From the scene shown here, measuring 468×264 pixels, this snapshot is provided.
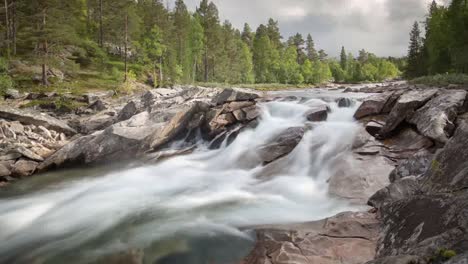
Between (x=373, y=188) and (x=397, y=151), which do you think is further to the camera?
(x=397, y=151)

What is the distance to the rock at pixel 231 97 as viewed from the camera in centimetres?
1912

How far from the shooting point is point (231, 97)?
19172 millimetres

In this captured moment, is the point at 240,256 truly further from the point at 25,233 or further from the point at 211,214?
the point at 25,233

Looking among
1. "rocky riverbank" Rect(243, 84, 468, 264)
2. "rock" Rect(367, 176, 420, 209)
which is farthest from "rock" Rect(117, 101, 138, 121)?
"rock" Rect(367, 176, 420, 209)

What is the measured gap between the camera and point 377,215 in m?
7.53

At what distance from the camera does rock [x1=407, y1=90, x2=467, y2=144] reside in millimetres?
10414

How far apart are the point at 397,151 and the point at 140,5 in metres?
56.4

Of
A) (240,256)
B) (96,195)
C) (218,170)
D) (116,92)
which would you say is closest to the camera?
(240,256)

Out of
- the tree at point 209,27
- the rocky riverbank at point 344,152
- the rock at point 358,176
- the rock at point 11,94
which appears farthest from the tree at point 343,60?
the rock at point 358,176

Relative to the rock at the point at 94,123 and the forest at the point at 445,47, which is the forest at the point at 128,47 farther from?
the forest at the point at 445,47

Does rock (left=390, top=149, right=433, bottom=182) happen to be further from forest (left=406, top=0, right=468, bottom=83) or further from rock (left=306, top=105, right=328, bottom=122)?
forest (left=406, top=0, right=468, bottom=83)

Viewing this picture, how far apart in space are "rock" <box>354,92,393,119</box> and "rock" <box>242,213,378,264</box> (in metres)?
8.26

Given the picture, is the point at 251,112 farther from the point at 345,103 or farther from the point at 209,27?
the point at 209,27

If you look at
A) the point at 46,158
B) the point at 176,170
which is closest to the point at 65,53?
the point at 46,158
